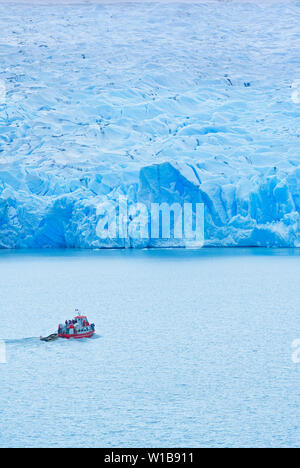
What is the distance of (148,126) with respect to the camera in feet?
72.7

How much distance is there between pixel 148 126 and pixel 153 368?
16.0 metres

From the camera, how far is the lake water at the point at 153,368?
5.04m

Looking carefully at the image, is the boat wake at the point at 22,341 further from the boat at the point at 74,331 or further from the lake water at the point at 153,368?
the boat at the point at 74,331

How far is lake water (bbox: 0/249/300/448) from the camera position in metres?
5.04

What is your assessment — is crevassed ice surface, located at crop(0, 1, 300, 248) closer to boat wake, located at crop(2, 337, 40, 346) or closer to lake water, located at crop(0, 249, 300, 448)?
lake water, located at crop(0, 249, 300, 448)

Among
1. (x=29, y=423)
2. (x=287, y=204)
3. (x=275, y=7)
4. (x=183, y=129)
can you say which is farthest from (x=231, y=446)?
(x=275, y=7)

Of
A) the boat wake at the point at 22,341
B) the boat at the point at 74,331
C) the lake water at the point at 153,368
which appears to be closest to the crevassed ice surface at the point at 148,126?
the lake water at the point at 153,368

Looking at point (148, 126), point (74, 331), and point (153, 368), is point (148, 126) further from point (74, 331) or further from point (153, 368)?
point (153, 368)

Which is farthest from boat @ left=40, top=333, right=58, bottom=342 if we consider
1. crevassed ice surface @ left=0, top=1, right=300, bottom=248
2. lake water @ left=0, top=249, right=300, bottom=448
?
crevassed ice surface @ left=0, top=1, right=300, bottom=248

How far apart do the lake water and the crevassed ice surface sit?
4.68 meters

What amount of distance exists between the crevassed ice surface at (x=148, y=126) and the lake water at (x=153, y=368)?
4.68 metres

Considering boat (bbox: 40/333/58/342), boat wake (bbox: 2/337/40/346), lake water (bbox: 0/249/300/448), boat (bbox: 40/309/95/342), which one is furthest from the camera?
boat (bbox: 40/309/95/342)

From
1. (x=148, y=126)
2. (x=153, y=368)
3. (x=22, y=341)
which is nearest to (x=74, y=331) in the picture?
(x=22, y=341)

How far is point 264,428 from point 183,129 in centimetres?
1727
